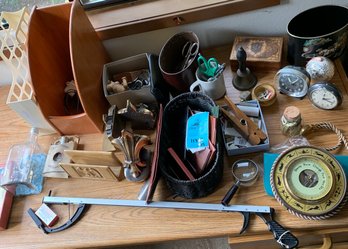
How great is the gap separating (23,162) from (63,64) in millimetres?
291

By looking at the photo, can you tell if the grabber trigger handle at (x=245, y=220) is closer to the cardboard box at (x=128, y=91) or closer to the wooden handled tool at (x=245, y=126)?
the wooden handled tool at (x=245, y=126)

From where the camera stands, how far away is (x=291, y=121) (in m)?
0.78

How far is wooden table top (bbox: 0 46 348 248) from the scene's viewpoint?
747 millimetres

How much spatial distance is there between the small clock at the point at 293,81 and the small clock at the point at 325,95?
0.02 meters

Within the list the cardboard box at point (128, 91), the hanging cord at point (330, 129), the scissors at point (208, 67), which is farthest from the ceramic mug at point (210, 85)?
the hanging cord at point (330, 129)

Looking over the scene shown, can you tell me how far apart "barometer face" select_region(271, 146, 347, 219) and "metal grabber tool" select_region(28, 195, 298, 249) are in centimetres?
5

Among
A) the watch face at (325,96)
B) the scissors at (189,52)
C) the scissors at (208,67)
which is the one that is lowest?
the watch face at (325,96)

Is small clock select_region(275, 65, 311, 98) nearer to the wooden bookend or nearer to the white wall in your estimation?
the white wall

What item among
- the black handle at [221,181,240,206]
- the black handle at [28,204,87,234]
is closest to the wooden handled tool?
the black handle at [221,181,240,206]

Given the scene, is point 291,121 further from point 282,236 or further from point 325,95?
point 282,236

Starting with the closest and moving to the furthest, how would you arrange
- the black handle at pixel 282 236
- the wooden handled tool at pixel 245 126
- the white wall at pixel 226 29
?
the black handle at pixel 282 236 → the wooden handled tool at pixel 245 126 → the white wall at pixel 226 29

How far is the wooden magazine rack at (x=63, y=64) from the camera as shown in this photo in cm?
84

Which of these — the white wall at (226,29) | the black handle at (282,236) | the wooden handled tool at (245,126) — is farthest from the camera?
the white wall at (226,29)

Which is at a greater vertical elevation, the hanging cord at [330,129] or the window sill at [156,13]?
the window sill at [156,13]
